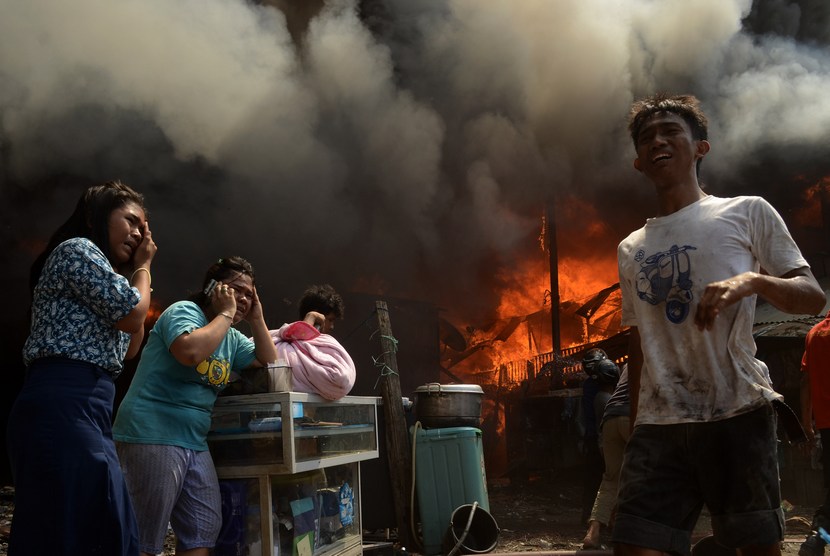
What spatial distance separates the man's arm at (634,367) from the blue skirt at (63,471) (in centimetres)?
193

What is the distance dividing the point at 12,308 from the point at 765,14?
47.5 feet

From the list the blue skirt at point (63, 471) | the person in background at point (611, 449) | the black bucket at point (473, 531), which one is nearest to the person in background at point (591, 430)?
the person in background at point (611, 449)

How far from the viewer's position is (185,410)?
2.91 m

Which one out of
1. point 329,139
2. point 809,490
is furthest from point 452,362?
point 809,490

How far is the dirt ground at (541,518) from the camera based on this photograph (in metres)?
5.81

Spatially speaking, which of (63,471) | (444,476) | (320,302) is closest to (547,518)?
(444,476)

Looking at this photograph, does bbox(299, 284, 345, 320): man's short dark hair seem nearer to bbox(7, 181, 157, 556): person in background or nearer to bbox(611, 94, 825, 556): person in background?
bbox(7, 181, 157, 556): person in background

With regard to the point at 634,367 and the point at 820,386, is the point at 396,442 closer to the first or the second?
the point at 820,386

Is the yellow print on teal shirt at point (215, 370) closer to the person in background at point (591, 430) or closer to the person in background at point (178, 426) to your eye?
the person in background at point (178, 426)

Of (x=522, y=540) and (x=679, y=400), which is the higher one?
(x=679, y=400)

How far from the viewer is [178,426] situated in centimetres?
287

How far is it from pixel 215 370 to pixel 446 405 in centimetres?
296

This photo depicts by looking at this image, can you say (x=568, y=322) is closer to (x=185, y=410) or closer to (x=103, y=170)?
(x=103, y=170)

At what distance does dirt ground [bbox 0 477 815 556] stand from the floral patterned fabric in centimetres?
349
